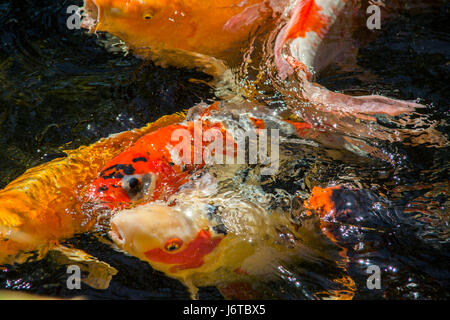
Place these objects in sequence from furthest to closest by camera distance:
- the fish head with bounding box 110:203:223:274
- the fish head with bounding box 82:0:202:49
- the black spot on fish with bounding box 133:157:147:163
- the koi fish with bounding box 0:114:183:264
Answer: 1. the fish head with bounding box 82:0:202:49
2. the black spot on fish with bounding box 133:157:147:163
3. the koi fish with bounding box 0:114:183:264
4. the fish head with bounding box 110:203:223:274

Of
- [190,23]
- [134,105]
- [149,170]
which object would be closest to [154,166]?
[149,170]

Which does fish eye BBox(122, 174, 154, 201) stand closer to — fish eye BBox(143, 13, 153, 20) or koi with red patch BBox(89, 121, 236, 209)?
koi with red patch BBox(89, 121, 236, 209)

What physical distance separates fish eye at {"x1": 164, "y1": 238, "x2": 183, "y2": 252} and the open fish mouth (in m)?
1.81

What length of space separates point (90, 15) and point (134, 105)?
0.76 m

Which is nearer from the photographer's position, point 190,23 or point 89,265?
point 89,265

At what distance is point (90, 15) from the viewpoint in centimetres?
285

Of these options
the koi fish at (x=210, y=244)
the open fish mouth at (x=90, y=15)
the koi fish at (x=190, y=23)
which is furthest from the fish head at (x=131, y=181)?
the open fish mouth at (x=90, y=15)

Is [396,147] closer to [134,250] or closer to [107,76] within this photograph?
[134,250]

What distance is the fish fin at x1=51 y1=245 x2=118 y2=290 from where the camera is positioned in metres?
1.63

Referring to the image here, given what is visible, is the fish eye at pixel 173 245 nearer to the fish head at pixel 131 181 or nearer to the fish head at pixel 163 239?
the fish head at pixel 163 239

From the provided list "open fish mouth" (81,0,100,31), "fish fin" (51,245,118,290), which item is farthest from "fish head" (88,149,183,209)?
"open fish mouth" (81,0,100,31)

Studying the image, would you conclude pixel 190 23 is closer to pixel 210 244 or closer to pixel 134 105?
pixel 134 105

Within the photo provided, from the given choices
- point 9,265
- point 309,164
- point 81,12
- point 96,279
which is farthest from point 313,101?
point 81,12

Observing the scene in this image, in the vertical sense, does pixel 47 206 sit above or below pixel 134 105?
below
